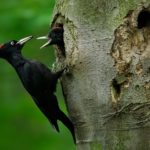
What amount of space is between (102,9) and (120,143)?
3.07ft

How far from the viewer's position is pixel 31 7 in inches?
274

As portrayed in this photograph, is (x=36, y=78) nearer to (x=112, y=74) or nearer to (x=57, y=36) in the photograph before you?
(x=57, y=36)

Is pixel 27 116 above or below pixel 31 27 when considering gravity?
below

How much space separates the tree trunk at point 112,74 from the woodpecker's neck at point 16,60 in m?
0.97

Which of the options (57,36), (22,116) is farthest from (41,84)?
(22,116)

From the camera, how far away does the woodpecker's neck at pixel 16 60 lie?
6.33m

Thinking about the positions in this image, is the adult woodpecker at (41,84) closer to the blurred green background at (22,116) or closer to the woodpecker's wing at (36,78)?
the woodpecker's wing at (36,78)

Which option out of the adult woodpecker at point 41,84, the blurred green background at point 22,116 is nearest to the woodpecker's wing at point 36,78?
the adult woodpecker at point 41,84

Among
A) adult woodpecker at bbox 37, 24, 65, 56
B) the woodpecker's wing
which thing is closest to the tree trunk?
adult woodpecker at bbox 37, 24, 65, 56

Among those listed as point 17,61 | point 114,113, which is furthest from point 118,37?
point 17,61

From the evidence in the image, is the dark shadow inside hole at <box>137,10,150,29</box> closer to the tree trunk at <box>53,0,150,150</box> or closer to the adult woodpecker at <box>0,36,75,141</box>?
the tree trunk at <box>53,0,150,150</box>

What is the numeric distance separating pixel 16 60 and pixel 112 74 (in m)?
1.32

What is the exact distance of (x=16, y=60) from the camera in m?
6.39

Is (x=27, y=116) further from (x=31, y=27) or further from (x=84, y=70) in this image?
(x=84, y=70)
